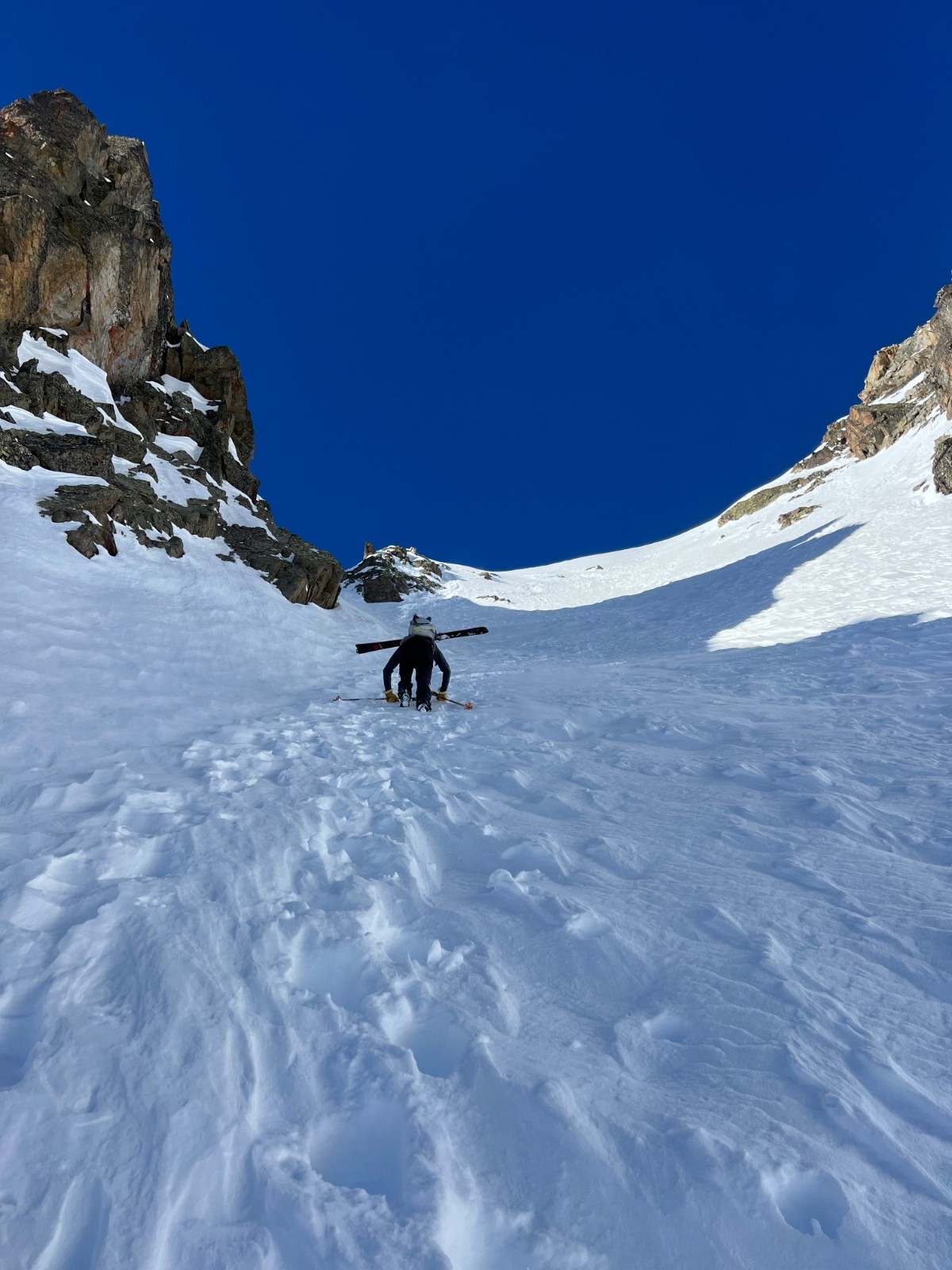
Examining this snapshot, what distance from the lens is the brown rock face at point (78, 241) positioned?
23.7 meters

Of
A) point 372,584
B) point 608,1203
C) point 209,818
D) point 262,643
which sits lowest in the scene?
point 608,1203

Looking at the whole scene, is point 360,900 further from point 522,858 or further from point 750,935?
point 750,935

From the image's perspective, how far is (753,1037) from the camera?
2.85m

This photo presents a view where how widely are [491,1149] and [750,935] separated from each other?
2.03 m

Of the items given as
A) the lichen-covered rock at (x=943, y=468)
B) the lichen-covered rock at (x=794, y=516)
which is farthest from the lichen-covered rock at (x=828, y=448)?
the lichen-covered rock at (x=943, y=468)

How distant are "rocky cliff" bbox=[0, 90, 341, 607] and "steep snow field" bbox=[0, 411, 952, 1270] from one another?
1362cm

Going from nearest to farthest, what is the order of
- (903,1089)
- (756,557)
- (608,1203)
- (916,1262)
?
(916,1262), (608,1203), (903,1089), (756,557)

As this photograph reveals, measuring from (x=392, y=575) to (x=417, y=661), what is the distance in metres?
46.8

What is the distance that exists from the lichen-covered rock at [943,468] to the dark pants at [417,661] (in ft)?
101

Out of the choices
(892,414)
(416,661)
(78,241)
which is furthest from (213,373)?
(892,414)

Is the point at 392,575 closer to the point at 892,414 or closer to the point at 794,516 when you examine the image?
the point at 794,516

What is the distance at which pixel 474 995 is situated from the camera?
3180mm

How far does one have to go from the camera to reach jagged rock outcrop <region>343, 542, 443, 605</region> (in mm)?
51188

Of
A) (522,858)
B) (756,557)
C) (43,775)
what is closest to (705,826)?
(522,858)
